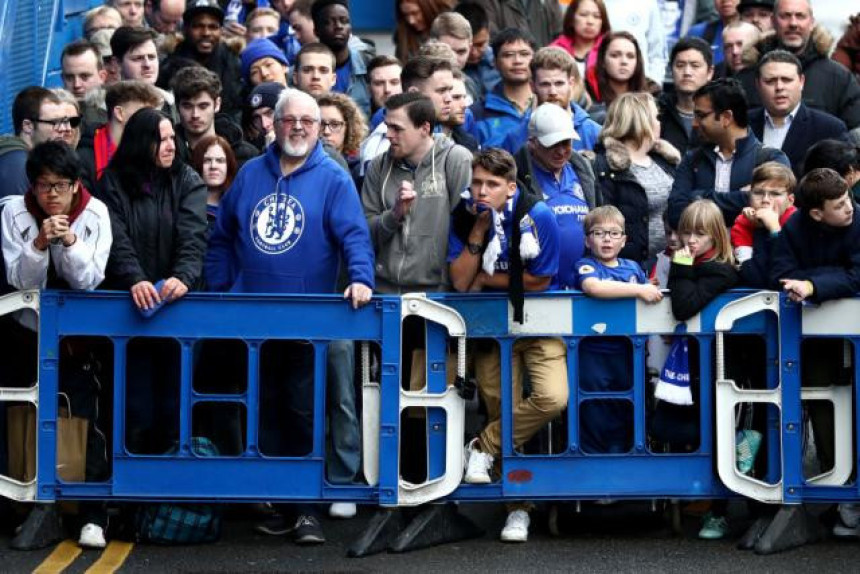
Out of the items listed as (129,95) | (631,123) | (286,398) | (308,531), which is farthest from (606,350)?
(129,95)

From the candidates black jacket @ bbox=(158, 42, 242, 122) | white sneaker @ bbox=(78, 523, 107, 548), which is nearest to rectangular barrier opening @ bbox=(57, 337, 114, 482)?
white sneaker @ bbox=(78, 523, 107, 548)

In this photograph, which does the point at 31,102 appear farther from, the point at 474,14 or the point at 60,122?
the point at 474,14

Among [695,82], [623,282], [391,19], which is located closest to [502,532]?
[623,282]

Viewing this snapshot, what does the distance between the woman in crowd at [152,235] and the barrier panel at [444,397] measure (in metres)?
0.31

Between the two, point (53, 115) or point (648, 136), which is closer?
point (53, 115)

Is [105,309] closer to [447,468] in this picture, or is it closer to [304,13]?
[447,468]

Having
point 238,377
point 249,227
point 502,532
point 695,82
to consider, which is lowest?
point 502,532

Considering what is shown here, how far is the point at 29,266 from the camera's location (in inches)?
411

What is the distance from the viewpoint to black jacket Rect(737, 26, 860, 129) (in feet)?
46.9

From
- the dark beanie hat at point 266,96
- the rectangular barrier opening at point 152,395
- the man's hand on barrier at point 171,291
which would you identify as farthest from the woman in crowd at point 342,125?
the man's hand on barrier at point 171,291

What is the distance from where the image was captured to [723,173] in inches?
480

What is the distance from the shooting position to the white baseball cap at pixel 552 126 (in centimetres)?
1127

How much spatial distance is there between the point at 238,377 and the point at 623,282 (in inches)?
83.4

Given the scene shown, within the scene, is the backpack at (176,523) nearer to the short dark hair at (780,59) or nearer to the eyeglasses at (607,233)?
the eyeglasses at (607,233)
